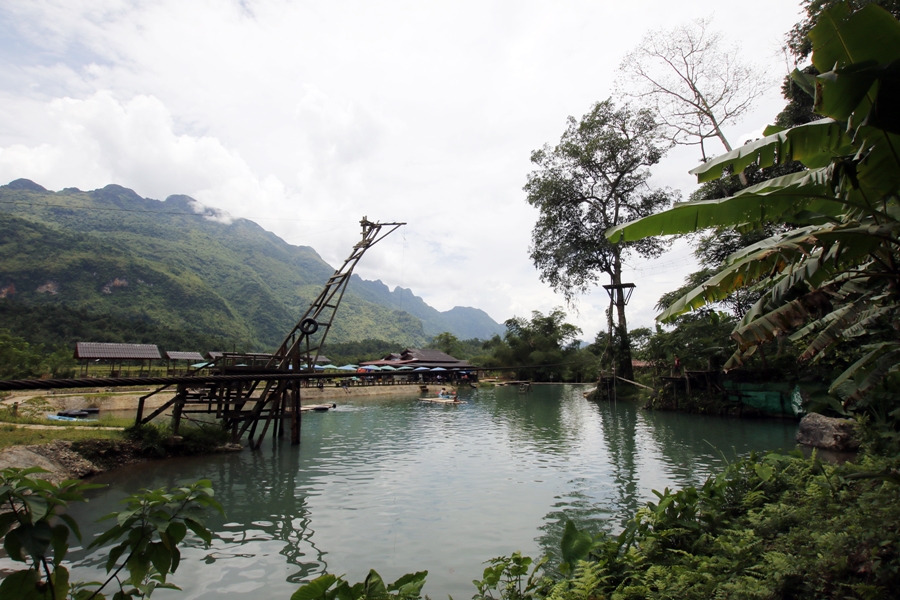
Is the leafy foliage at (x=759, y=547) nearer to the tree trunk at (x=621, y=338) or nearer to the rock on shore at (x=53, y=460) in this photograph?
the rock on shore at (x=53, y=460)

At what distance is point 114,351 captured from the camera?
1233 inches

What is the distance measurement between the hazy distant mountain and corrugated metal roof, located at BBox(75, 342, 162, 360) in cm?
875

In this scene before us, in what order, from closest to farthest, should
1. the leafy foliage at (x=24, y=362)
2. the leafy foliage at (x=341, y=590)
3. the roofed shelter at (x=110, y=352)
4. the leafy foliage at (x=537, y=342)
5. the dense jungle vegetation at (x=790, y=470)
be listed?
the leafy foliage at (x=341, y=590), the dense jungle vegetation at (x=790, y=470), the leafy foliage at (x=24, y=362), the roofed shelter at (x=110, y=352), the leafy foliage at (x=537, y=342)

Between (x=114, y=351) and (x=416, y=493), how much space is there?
30208mm

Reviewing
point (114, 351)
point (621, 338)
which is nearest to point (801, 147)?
point (621, 338)

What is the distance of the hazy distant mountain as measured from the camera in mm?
63094

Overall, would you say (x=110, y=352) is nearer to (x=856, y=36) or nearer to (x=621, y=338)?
(x=621, y=338)

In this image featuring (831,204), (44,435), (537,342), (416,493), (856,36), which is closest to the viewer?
(856,36)

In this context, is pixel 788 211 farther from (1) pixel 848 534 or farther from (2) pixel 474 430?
(2) pixel 474 430

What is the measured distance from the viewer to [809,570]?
12.1 ft

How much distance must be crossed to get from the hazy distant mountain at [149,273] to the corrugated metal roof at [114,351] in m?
8.75

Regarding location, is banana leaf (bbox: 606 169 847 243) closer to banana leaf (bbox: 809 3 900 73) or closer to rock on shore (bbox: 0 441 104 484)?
banana leaf (bbox: 809 3 900 73)

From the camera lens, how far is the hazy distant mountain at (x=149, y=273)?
63.1m

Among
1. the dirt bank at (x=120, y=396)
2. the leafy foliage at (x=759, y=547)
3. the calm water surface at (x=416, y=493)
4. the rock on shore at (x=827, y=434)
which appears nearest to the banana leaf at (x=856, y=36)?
the leafy foliage at (x=759, y=547)
